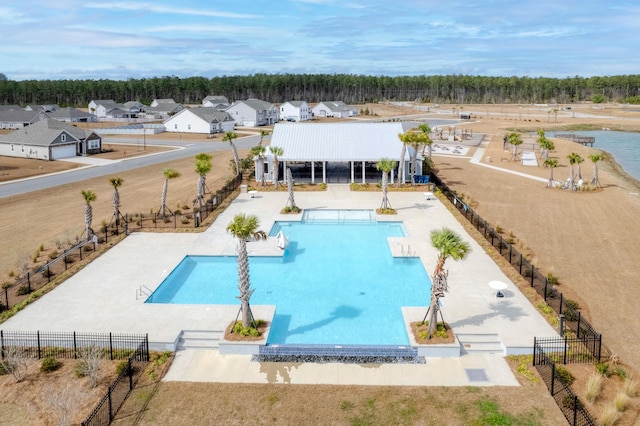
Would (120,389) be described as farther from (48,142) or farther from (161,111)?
(161,111)

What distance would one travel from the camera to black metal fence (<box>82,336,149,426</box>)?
52.9 ft

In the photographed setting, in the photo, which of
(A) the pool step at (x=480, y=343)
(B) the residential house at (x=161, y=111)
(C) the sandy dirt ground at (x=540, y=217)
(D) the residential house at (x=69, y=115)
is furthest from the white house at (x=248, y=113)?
(A) the pool step at (x=480, y=343)

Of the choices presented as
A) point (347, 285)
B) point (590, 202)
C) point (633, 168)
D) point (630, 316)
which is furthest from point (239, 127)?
point (630, 316)

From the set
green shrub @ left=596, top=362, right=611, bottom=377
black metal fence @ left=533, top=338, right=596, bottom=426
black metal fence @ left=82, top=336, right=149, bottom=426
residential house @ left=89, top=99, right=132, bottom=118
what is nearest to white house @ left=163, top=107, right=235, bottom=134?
residential house @ left=89, top=99, right=132, bottom=118

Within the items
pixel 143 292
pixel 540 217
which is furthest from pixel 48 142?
pixel 540 217

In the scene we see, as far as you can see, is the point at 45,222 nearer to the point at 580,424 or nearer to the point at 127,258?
the point at 127,258

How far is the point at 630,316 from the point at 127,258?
26096 millimetres

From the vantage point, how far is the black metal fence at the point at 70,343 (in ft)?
66.1

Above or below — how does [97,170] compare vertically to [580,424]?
above

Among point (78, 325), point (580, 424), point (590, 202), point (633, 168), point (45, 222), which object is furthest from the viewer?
point (633, 168)

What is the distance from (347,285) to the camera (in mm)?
28188

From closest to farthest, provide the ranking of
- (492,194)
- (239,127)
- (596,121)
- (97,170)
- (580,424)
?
(580,424), (492,194), (97,170), (239,127), (596,121)

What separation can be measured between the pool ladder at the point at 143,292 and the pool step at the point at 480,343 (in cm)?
1455

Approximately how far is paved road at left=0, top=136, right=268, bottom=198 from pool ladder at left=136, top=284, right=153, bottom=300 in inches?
1138
